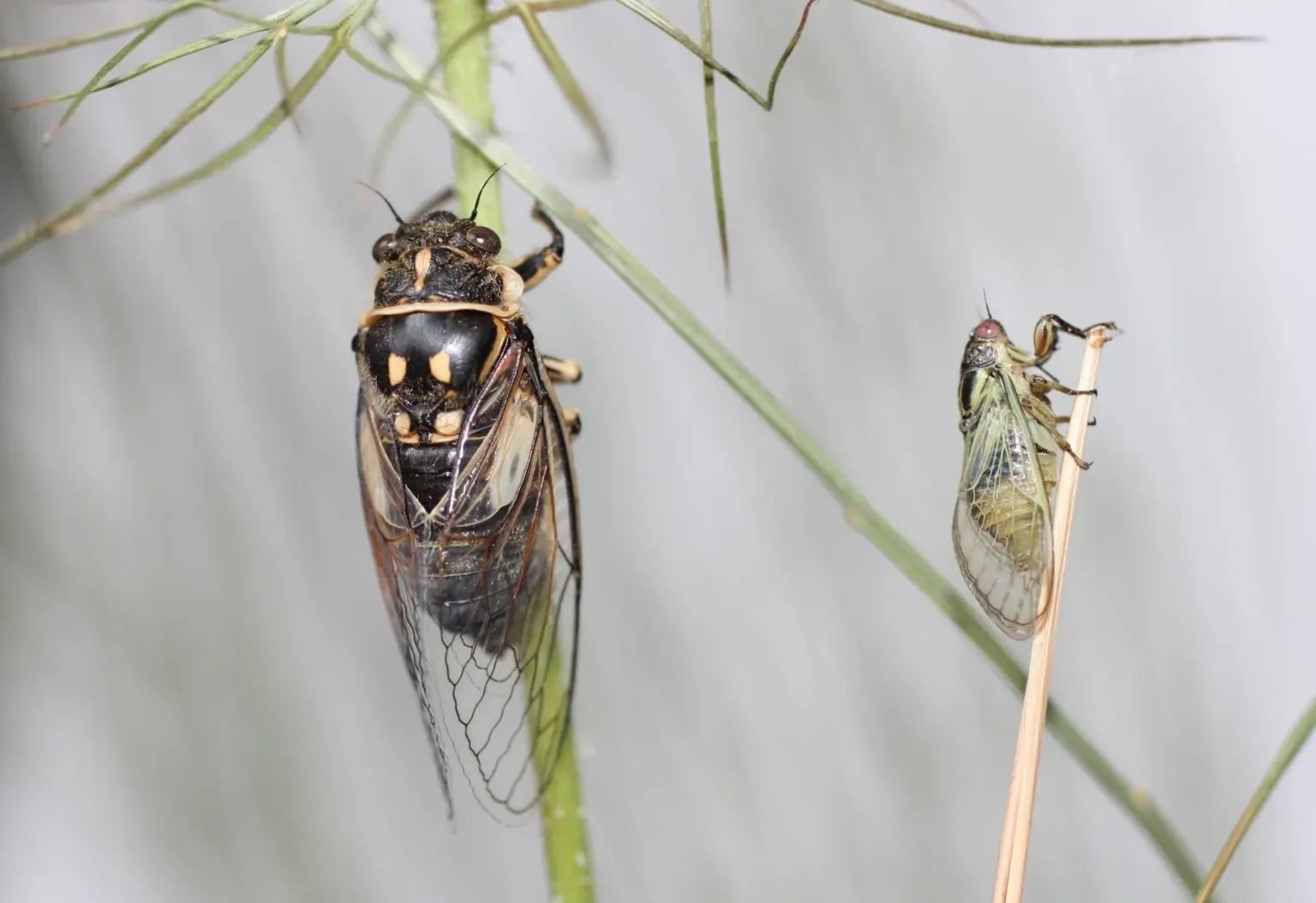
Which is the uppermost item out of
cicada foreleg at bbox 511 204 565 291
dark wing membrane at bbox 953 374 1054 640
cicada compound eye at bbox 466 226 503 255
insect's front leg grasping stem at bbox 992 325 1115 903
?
cicada foreleg at bbox 511 204 565 291

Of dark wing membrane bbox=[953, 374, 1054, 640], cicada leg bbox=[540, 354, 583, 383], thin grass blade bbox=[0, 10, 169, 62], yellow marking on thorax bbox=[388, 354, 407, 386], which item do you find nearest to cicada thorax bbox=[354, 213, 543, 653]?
yellow marking on thorax bbox=[388, 354, 407, 386]

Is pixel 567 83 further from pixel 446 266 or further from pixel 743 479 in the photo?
pixel 743 479

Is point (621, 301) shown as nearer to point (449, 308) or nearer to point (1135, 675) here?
point (449, 308)

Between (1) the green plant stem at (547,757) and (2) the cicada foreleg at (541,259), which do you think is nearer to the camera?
(1) the green plant stem at (547,757)

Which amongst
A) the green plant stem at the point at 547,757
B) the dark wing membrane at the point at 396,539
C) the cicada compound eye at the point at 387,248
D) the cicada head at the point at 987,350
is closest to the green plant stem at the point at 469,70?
the green plant stem at the point at 547,757

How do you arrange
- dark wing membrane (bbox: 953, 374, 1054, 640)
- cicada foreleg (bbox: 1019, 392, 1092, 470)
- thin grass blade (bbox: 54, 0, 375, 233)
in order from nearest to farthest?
thin grass blade (bbox: 54, 0, 375, 233), dark wing membrane (bbox: 953, 374, 1054, 640), cicada foreleg (bbox: 1019, 392, 1092, 470)

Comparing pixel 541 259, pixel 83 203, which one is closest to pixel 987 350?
pixel 541 259

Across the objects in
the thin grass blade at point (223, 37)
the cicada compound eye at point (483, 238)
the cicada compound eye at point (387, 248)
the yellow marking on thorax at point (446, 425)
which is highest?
the thin grass blade at point (223, 37)

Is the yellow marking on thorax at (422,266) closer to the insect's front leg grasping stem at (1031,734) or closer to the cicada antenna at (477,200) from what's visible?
the cicada antenna at (477,200)

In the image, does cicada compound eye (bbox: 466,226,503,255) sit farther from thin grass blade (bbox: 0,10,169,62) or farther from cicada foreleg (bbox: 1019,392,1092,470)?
cicada foreleg (bbox: 1019,392,1092,470)
